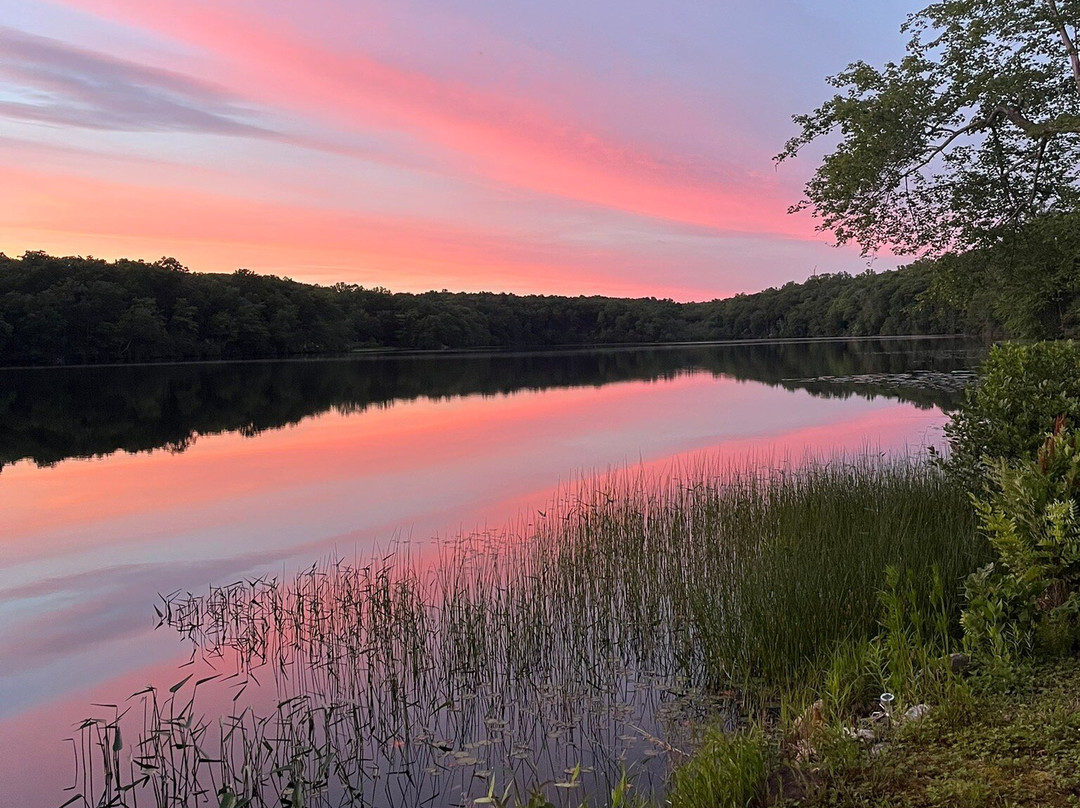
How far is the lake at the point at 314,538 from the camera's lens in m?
5.79

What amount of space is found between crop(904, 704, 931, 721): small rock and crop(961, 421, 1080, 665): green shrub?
66 cm

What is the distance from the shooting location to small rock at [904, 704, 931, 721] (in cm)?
443

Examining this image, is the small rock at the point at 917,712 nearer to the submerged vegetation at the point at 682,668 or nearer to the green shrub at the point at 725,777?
the submerged vegetation at the point at 682,668

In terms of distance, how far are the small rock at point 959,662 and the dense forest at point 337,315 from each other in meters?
20.1

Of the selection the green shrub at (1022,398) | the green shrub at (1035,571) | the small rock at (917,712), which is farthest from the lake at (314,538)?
the green shrub at (1022,398)

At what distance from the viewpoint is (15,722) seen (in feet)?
21.5

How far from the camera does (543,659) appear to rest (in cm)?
697

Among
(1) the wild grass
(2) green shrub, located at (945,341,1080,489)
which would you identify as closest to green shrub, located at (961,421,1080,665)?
(1) the wild grass

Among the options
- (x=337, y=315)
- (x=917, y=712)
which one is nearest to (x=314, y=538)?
(x=917, y=712)

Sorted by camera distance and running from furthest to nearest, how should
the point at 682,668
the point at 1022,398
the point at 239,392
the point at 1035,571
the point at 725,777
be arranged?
the point at 239,392
the point at 1022,398
the point at 682,668
the point at 1035,571
the point at 725,777

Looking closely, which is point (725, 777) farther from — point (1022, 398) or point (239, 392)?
point (239, 392)

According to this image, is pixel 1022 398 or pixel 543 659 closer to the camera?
pixel 543 659

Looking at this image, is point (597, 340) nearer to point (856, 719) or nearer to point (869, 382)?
point (869, 382)

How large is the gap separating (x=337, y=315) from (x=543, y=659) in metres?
115
